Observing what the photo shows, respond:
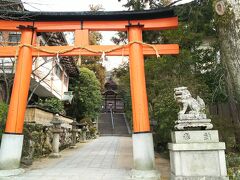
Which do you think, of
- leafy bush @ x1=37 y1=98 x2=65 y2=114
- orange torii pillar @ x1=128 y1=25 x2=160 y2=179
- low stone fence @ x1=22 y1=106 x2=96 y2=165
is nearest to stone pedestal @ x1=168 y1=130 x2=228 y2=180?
orange torii pillar @ x1=128 y1=25 x2=160 y2=179

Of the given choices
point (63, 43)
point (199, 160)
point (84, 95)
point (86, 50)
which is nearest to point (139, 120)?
point (199, 160)

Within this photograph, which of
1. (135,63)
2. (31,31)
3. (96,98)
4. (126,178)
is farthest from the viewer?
(96,98)

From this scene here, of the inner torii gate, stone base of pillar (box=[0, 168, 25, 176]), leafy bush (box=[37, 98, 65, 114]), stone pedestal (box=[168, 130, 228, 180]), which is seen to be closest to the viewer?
stone pedestal (box=[168, 130, 228, 180])

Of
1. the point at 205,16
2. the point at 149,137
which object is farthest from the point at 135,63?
the point at 205,16

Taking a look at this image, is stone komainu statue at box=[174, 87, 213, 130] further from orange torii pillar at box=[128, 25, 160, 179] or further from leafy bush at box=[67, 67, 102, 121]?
leafy bush at box=[67, 67, 102, 121]

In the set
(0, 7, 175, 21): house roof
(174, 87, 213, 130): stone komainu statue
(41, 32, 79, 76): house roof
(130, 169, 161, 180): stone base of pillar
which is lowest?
(130, 169, 161, 180): stone base of pillar

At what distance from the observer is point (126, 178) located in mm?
7406

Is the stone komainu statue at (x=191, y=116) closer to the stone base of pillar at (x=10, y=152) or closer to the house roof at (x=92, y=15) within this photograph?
the house roof at (x=92, y=15)

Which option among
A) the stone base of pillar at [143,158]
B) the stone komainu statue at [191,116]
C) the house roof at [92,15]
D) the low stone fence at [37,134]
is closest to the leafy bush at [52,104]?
the low stone fence at [37,134]

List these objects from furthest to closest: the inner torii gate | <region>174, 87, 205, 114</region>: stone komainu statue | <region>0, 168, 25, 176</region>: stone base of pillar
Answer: the inner torii gate < <region>0, 168, 25, 176</region>: stone base of pillar < <region>174, 87, 205, 114</region>: stone komainu statue

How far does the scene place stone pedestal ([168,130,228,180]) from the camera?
6566 mm

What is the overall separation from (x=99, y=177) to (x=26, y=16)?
19.5ft

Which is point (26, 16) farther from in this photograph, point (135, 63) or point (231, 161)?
point (231, 161)

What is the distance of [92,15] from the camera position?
8.99 m
